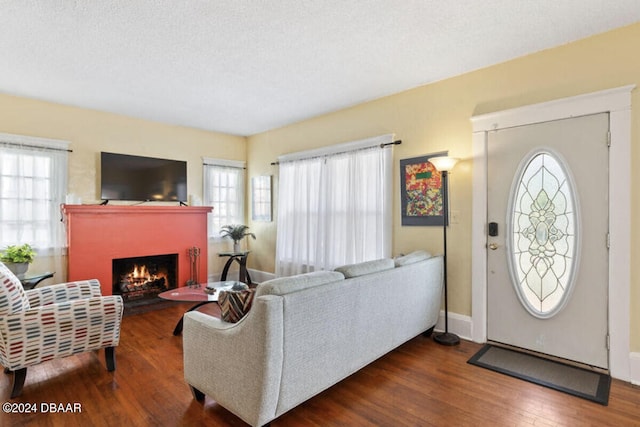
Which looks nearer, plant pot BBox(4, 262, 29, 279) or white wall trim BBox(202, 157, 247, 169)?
plant pot BBox(4, 262, 29, 279)

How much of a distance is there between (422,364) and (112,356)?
101 inches

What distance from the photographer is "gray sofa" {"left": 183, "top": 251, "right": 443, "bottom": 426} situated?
71.5 inches

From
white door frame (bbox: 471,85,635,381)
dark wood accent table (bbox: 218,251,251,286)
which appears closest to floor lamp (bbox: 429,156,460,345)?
white door frame (bbox: 471,85,635,381)

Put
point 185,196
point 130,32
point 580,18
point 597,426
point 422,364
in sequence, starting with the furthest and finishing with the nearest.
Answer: point 185,196 < point 422,364 < point 130,32 < point 580,18 < point 597,426

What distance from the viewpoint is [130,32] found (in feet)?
8.51

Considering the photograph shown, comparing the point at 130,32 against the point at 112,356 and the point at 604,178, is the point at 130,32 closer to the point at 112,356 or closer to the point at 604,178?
the point at 112,356

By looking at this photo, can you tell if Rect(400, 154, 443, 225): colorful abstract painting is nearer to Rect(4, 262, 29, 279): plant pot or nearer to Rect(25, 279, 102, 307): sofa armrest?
Rect(25, 279, 102, 307): sofa armrest

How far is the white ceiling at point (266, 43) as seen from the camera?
91.0 inches

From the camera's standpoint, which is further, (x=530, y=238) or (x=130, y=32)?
(x=530, y=238)

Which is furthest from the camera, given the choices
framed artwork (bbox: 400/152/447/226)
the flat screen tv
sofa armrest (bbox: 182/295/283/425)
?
the flat screen tv

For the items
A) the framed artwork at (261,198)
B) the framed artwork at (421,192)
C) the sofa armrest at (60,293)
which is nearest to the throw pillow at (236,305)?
the sofa armrest at (60,293)

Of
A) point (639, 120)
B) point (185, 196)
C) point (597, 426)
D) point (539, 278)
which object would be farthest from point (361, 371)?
point (185, 196)

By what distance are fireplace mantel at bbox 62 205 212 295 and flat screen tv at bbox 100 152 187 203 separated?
13.1 inches

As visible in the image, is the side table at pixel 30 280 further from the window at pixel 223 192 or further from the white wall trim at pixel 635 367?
the white wall trim at pixel 635 367
